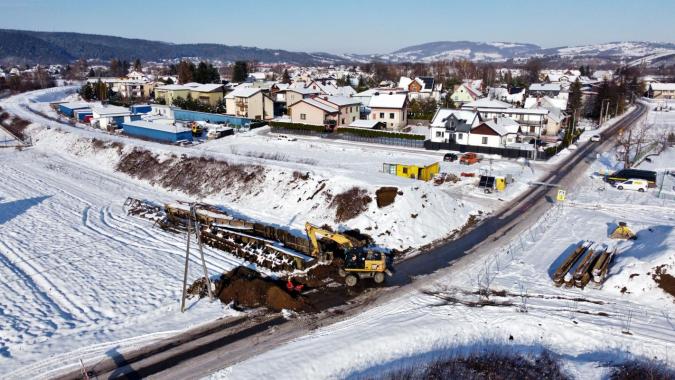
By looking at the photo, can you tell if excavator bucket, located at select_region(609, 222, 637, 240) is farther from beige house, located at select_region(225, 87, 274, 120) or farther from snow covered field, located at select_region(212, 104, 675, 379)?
beige house, located at select_region(225, 87, 274, 120)

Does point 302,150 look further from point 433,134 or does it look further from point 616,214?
point 616,214

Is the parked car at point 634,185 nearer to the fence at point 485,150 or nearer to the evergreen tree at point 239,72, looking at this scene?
the fence at point 485,150

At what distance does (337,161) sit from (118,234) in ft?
64.3

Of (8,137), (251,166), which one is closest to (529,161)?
(251,166)

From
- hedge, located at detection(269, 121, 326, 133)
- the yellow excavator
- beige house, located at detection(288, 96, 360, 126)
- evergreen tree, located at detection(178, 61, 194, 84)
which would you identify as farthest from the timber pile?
evergreen tree, located at detection(178, 61, 194, 84)

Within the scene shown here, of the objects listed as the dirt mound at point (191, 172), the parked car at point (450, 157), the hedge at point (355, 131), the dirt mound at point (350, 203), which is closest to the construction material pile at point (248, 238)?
the dirt mound at point (350, 203)

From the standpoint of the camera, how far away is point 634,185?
32.7 m

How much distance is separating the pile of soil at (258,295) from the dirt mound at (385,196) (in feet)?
30.9

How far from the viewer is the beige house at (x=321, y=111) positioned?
56.5m

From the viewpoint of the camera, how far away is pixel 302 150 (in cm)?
4691

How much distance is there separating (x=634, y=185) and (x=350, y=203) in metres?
20.2

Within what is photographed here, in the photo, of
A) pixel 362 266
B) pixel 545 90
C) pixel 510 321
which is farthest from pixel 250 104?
pixel 510 321

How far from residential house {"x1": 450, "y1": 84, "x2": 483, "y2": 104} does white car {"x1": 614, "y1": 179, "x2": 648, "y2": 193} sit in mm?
46669

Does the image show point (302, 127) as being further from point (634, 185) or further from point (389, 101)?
point (634, 185)
